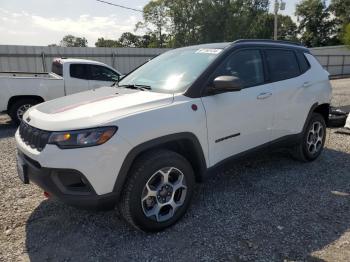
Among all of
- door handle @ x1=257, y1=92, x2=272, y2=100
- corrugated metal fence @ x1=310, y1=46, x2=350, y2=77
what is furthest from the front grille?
corrugated metal fence @ x1=310, y1=46, x2=350, y2=77

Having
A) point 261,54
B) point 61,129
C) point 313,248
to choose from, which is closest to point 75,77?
point 261,54

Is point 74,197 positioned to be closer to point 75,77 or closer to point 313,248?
point 313,248

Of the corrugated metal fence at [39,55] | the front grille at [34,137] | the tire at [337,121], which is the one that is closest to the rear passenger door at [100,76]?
the corrugated metal fence at [39,55]

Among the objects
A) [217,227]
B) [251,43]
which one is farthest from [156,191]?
[251,43]

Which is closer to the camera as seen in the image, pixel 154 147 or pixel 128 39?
pixel 154 147

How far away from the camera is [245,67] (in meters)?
3.90

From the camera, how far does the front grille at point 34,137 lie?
9.01 ft

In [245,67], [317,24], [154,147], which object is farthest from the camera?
[317,24]

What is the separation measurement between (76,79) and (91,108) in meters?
6.14

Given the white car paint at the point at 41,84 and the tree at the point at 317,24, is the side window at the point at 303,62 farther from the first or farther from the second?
the tree at the point at 317,24

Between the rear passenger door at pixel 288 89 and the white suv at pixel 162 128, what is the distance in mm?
15

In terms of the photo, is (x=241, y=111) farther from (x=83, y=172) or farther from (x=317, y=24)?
(x=317, y=24)

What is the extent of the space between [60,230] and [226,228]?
1636mm

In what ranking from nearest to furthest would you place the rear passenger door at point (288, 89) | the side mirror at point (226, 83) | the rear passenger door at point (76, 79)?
the side mirror at point (226, 83), the rear passenger door at point (288, 89), the rear passenger door at point (76, 79)
